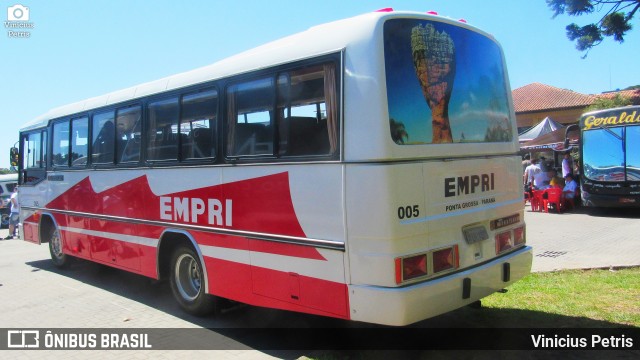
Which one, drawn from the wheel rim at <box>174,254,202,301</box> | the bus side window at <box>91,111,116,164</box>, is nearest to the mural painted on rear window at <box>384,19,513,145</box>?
the wheel rim at <box>174,254,202,301</box>

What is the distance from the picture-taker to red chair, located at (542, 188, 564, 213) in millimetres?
15852

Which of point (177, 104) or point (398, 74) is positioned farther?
point (177, 104)

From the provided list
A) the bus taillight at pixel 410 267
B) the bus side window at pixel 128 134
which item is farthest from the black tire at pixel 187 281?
the bus taillight at pixel 410 267

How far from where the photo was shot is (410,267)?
407 centimetres

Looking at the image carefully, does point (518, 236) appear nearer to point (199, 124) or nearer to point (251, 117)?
point (251, 117)

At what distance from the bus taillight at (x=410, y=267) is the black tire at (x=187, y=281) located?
299 cm

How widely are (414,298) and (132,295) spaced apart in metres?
5.12

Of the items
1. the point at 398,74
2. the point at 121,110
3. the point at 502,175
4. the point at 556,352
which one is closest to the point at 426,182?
the point at 398,74

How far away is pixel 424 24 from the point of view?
455 cm

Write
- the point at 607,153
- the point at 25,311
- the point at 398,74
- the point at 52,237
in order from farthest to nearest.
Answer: the point at 607,153
the point at 52,237
the point at 25,311
the point at 398,74

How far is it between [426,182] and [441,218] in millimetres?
370

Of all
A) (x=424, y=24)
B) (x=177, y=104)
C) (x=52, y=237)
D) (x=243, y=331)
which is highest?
(x=424, y=24)

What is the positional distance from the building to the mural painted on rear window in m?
49.4

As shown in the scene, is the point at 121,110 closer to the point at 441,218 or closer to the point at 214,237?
the point at 214,237
